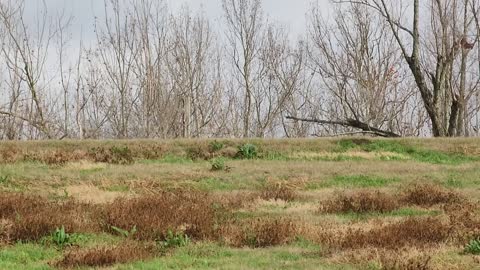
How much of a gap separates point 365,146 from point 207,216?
9849 mm

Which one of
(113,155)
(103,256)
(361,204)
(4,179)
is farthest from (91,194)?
(361,204)

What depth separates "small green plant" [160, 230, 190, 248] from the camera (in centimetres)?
783

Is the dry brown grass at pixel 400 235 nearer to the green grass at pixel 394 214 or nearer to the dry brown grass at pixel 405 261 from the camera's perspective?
the dry brown grass at pixel 405 261

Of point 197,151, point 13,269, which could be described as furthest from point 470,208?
point 197,151

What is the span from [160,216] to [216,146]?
8505mm

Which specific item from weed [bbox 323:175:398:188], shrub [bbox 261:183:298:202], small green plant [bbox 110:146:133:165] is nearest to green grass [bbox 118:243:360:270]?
shrub [bbox 261:183:298:202]

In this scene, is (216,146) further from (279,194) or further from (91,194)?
(91,194)

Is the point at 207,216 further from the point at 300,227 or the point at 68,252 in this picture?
the point at 68,252

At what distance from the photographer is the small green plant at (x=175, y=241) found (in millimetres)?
7826

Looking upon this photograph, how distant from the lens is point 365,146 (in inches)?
708

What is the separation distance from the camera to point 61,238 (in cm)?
794

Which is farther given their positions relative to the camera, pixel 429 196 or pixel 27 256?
pixel 429 196

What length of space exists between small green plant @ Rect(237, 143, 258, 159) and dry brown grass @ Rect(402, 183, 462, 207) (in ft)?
20.3

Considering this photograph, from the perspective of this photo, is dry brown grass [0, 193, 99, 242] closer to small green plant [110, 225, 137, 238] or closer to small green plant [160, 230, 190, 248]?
small green plant [110, 225, 137, 238]
